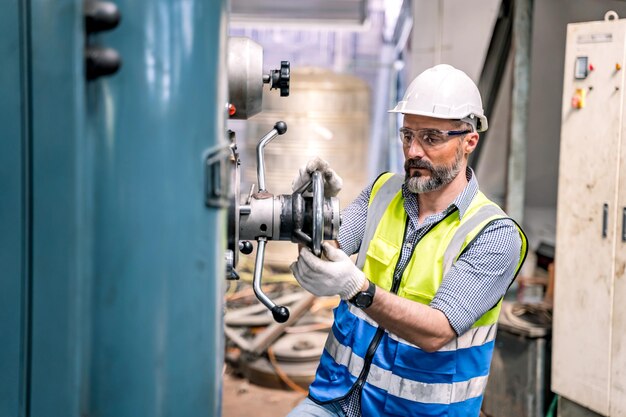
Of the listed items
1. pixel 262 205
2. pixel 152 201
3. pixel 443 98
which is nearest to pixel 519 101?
pixel 443 98

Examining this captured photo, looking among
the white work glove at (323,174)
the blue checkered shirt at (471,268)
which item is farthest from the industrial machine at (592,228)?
the white work glove at (323,174)

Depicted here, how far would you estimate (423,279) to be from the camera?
71.7 inches

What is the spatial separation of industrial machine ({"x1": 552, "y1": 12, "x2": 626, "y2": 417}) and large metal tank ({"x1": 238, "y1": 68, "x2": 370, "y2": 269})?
3.41 meters

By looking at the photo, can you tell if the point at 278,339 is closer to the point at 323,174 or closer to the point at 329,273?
the point at 323,174

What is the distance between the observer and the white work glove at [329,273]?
156 cm

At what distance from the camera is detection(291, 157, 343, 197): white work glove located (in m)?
1.67

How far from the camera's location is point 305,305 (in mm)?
4605

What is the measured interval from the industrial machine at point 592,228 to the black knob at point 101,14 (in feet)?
8.10

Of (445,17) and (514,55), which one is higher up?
(445,17)

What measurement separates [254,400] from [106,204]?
3.30m

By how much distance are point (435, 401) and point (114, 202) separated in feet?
3.91

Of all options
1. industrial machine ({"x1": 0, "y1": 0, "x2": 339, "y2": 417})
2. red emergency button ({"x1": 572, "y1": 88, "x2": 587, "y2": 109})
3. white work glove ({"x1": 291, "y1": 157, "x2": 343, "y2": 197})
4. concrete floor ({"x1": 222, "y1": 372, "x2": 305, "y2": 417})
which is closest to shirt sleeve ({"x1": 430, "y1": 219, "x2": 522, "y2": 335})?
white work glove ({"x1": 291, "y1": 157, "x2": 343, "y2": 197})

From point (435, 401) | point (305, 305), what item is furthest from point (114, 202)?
point (305, 305)

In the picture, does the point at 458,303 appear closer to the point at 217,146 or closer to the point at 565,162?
the point at 217,146
